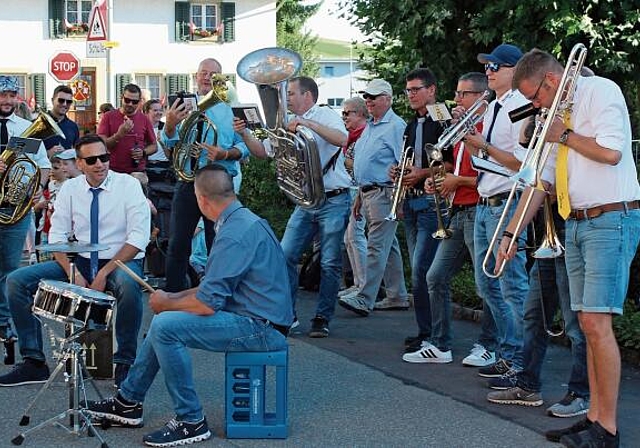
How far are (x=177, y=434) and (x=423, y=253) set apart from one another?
2894 mm

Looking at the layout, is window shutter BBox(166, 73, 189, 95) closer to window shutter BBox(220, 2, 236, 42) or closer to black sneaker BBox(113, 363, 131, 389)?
window shutter BBox(220, 2, 236, 42)

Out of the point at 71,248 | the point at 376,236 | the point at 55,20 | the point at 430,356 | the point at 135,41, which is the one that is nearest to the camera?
the point at 71,248

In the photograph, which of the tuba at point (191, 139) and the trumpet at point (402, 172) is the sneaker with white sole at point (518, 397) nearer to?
the trumpet at point (402, 172)

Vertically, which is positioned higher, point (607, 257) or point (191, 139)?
point (191, 139)

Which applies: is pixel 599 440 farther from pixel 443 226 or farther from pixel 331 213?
pixel 331 213

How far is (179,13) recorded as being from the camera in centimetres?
3753

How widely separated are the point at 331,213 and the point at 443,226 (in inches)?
53.8

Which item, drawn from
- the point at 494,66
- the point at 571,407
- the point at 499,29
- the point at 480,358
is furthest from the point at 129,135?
the point at 571,407

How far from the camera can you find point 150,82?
37.3 m

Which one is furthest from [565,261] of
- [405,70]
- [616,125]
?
[405,70]

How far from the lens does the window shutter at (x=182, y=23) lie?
37.5 m

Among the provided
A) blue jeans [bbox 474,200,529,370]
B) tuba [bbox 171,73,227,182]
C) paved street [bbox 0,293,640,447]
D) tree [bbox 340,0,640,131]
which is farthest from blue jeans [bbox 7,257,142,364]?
tree [bbox 340,0,640,131]

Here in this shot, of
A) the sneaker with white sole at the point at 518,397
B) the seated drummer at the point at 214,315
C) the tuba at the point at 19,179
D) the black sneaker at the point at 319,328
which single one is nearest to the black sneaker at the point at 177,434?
the seated drummer at the point at 214,315

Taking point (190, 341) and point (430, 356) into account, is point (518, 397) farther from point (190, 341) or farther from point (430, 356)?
point (190, 341)
